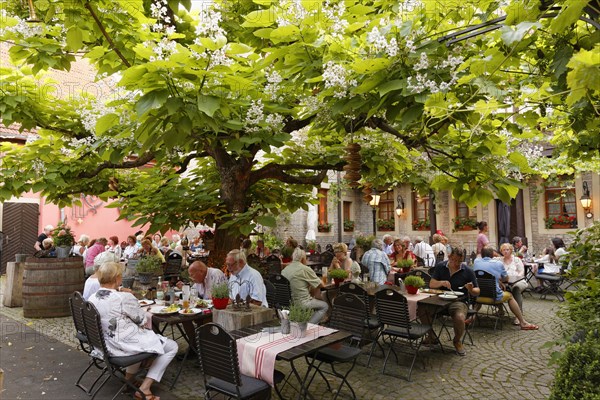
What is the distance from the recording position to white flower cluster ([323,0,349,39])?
3047mm

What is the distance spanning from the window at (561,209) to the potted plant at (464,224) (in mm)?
2694

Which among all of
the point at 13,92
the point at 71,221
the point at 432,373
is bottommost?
the point at 432,373

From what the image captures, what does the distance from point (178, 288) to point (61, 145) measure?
274 cm

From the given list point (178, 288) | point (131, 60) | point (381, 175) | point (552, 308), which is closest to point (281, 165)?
point (381, 175)

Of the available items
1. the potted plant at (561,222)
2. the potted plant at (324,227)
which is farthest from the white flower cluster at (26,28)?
the potted plant at (561,222)

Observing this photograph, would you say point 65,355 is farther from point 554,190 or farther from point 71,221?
point 554,190

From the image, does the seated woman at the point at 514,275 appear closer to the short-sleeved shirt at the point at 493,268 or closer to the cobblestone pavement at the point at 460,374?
the short-sleeved shirt at the point at 493,268

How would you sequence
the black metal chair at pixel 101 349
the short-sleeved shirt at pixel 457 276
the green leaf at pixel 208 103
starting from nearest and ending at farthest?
the green leaf at pixel 208 103
the black metal chair at pixel 101 349
the short-sleeved shirt at pixel 457 276

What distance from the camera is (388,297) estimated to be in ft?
17.1

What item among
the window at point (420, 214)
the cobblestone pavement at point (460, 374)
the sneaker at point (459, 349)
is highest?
the window at point (420, 214)

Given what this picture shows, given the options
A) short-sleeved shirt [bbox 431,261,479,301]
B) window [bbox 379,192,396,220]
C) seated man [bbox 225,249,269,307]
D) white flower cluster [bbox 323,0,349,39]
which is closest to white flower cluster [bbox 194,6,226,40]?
white flower cluster [bbox 323,0,349,39]

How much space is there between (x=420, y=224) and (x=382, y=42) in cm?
1747

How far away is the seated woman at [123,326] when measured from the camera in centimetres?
413

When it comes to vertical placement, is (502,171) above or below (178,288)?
above
